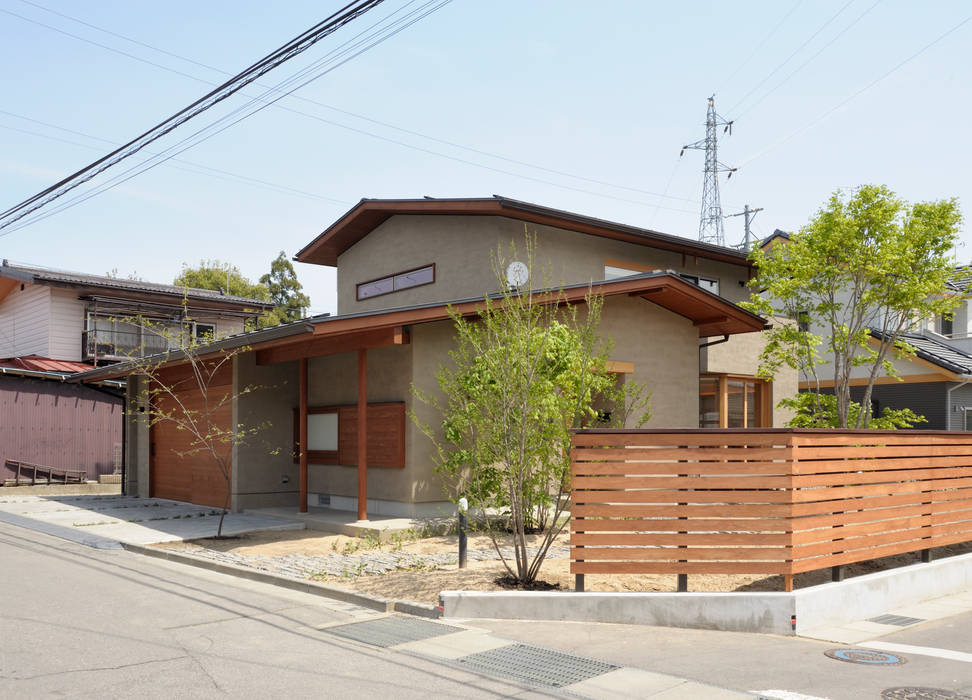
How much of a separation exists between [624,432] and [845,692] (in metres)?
2.99

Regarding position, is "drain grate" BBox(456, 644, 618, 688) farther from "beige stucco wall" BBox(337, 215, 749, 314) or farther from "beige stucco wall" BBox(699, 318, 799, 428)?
"beige stucco wall" BBox(699, 318, 799, 428)

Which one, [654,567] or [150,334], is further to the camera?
[150,334]

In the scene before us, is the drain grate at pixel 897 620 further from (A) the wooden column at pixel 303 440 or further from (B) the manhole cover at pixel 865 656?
(A) the wooden column at pixel 303 440

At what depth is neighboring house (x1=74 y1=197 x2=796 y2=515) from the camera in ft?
45.1

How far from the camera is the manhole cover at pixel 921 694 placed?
568cm

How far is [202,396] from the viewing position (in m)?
17.5

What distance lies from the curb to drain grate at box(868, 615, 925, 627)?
450cm

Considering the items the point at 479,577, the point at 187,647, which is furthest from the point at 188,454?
the point at 187,647

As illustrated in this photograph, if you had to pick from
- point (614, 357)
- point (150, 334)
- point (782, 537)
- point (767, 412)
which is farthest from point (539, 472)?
point (150, 334)

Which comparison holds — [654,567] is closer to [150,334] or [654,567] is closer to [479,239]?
[479,239]

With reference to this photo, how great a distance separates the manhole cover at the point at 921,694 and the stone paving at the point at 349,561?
5.44 m

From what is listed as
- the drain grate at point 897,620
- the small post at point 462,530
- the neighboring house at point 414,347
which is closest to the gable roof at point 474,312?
the neighboring house at point 414,347

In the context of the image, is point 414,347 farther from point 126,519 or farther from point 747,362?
point 747,362

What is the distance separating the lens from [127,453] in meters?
21.1
